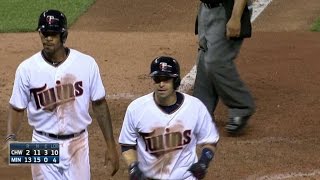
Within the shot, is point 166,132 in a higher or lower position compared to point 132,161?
higher

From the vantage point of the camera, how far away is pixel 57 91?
6.25m

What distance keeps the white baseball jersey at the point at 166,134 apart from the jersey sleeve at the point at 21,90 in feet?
2.71

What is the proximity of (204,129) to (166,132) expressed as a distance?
0.84 ft

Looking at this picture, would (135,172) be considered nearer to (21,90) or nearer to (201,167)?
(201,167)

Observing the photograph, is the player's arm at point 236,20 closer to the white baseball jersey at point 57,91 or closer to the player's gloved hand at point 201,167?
the white baseball jersey at point 57,91

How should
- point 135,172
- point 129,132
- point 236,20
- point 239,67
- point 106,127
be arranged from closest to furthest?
1. point 135,172
2. point 129,132
3. point 106,127
4. point 236,20
5. point 239,67

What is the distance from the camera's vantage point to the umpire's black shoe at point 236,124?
336 inches

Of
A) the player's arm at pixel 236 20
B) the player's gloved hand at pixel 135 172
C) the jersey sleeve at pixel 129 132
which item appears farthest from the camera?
the player's arm at pixel 236 20

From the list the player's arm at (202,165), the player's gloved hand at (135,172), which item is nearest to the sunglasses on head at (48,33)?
the player's gloved hand at (135,172)

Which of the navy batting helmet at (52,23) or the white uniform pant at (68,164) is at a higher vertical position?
the navy batting helmet at (52,23)

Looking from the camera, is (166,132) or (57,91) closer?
(166,132)

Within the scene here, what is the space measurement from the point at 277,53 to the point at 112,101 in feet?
9.28
